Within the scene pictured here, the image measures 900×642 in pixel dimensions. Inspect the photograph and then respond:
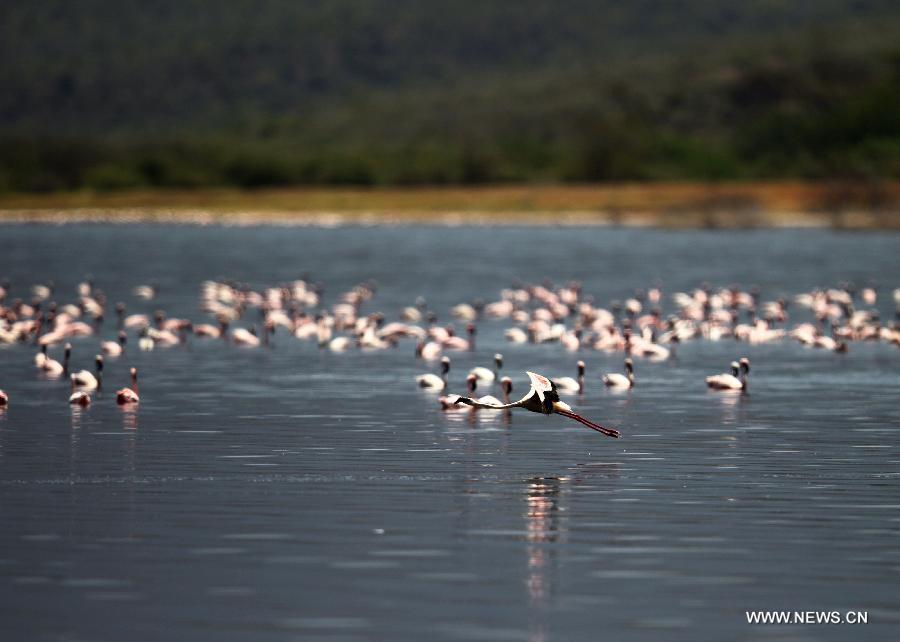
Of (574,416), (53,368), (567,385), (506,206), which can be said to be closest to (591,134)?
(506,206)

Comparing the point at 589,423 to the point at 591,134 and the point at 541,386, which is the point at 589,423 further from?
the point at 591,134

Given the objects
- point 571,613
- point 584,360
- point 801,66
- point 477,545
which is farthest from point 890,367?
point 801,66

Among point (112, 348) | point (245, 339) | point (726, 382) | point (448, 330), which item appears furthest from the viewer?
point (245, 339)

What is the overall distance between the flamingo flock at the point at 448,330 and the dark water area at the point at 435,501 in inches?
15.7

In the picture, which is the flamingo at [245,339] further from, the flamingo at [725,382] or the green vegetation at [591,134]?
the green vegetation at [591,134]

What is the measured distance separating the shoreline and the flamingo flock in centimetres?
4855

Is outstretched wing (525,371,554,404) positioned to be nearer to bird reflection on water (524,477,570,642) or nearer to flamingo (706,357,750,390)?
bird reflection on water (524,477,570,642)

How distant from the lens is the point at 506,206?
109875 millimetres

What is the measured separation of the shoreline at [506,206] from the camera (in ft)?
309

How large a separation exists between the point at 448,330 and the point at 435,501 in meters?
17.2

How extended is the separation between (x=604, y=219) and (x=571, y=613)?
298 feet

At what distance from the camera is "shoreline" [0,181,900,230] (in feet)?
309

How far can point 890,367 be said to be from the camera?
30953mm

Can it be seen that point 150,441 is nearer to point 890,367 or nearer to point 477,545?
point 477,545
